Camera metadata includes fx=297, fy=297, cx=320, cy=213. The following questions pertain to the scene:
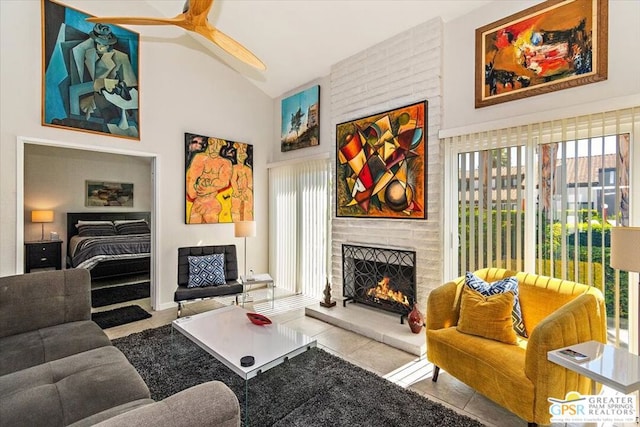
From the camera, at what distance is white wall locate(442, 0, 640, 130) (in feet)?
7.28

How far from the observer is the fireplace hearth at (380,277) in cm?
354

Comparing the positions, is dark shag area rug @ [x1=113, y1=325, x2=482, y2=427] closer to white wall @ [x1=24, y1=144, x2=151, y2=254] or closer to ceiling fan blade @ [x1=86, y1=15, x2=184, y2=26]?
ceiling fan blade @ [x1=86, y1=15, x2=184, y2=26]

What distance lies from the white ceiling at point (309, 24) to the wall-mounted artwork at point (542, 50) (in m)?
0.47

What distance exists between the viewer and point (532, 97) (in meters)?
2.70

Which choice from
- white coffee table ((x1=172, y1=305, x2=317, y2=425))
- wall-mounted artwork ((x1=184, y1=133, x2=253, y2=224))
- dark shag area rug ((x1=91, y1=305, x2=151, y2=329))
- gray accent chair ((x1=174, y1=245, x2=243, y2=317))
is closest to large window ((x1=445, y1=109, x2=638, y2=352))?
white coffee table ((x1=172, y1=305, x2=317, y2=425))

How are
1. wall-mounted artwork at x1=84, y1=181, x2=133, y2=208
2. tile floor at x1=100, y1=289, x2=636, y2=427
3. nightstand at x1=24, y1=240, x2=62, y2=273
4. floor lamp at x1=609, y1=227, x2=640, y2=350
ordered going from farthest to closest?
wall-mounted artwork at x1=84, y1=181, x2=133, y2=208 < nightstand at x1=24, y1=240, x2=62, y2=273 < tile floor at x1=100, y1=289, x2=636, y2=427 < floor lamp at x1=609, y1=227, x2=640, y2=350

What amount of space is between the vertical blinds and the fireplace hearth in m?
0.59

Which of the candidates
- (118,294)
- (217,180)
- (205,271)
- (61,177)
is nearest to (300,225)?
(217,180)

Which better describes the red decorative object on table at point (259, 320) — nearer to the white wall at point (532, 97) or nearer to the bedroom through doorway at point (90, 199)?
the bedroom through doorway at point (90, 199)

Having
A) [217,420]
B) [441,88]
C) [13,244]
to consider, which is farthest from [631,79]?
[13,244]

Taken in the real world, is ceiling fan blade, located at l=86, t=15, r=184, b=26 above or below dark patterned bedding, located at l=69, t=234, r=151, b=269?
above

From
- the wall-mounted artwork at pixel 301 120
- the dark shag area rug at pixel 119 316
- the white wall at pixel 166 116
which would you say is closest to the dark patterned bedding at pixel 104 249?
the dark shag area rug at pixel 119 316

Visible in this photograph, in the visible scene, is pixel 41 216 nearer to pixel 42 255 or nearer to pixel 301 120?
pixel 42 255

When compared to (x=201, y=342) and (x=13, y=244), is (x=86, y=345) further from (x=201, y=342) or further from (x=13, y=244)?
(x=13, y=244)
